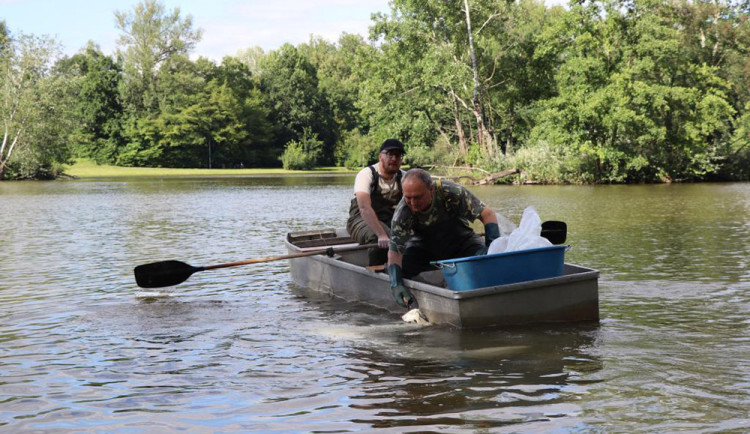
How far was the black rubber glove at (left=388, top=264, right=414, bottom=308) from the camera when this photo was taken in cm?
777

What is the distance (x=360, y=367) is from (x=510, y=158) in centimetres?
3545

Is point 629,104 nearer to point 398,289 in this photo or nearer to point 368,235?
point 368,235

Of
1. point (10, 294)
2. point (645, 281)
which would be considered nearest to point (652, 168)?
point (645, 281)

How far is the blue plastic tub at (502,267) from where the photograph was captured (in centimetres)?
705

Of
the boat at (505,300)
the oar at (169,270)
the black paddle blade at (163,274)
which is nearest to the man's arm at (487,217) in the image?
the boat at (505,300)

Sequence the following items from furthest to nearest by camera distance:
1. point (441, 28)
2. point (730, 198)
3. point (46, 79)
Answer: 1. point (46, 79)
2. point (441, 28)
3. point (730, 198)

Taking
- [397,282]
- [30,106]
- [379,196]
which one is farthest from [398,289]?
[30,106]

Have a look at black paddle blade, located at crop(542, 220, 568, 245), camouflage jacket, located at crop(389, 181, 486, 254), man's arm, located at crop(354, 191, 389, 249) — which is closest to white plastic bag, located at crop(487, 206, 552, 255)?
camouflage jacket, located at crop(389, 181, 486, 254)

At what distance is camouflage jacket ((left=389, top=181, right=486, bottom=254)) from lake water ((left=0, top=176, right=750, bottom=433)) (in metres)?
0.95

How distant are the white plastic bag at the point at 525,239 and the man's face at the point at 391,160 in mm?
2154

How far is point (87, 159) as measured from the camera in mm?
83875

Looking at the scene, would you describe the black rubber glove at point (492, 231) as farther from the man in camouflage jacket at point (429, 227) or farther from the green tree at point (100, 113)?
the green tree at point (100, 113)

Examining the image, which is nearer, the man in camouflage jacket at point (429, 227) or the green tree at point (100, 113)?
the man in camouflage jacket at point (429, 227)

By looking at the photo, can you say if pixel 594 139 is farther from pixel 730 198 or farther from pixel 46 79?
pixel 46 79
